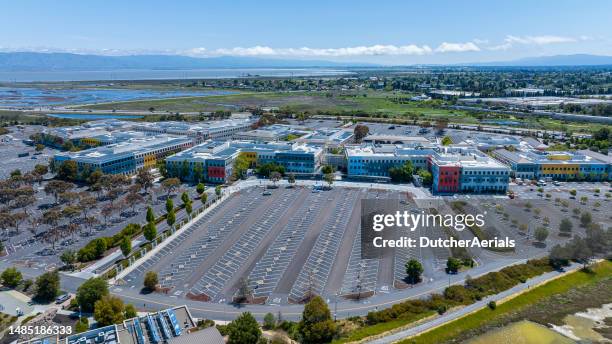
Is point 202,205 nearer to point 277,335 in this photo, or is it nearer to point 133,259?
point 133,259

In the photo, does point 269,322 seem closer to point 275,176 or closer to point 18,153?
point 275,176

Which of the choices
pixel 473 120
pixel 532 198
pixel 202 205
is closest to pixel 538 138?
pixel 473 120

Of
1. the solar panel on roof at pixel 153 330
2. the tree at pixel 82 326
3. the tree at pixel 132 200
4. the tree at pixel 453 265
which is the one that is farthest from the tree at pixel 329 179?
the tree at pixel 82 326

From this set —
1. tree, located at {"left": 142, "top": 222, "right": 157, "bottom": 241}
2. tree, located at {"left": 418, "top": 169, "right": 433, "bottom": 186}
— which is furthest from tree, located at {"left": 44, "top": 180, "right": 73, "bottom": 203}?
tree, located at {"left": 418, "top": 169, "right": 433, "bottom": 186}

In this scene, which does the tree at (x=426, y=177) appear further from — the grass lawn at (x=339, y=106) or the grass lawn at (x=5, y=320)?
the grass lawn at (x=339, y=106)

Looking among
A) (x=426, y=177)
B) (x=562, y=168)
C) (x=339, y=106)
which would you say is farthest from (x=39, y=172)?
(x=339, y=106)
